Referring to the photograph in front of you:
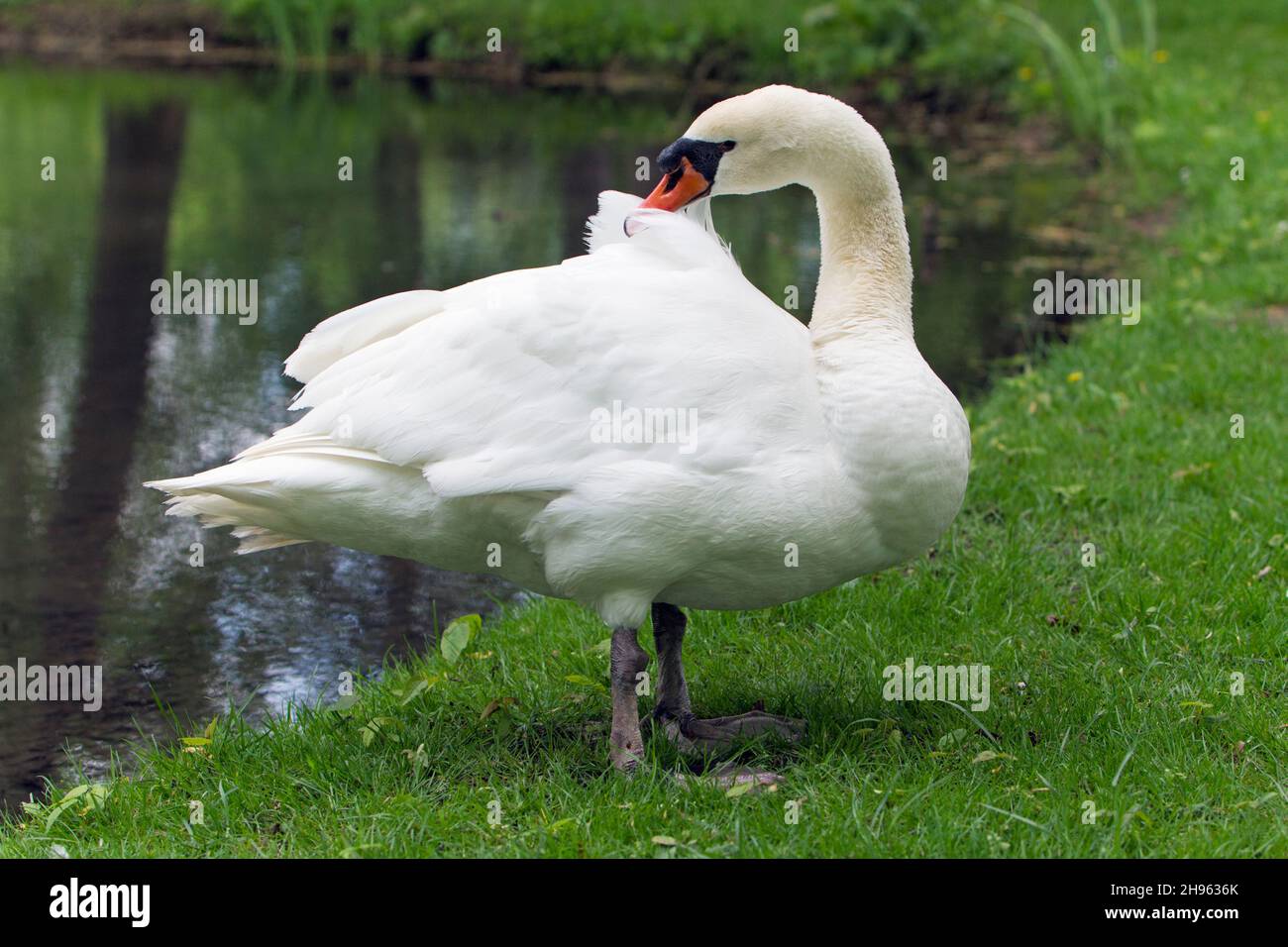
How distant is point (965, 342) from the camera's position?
829 centimetres

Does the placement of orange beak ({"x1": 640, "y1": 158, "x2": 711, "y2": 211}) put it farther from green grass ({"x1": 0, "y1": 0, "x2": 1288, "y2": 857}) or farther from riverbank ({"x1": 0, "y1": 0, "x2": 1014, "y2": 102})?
riverbank ({"x1": 0, "y1": 0, "x2": 1014, "y2": 102})

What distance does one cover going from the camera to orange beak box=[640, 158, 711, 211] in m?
3.87

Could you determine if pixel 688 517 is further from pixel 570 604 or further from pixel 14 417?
pixel 14 417

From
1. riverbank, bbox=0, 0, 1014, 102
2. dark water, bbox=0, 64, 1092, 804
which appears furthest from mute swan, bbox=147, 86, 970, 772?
riverbank, bbox=0, 0, 1014, 102

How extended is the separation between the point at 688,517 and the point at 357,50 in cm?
1741

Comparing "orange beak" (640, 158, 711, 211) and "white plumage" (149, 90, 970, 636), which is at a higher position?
"orange beak" (640, 158, 711, 211)

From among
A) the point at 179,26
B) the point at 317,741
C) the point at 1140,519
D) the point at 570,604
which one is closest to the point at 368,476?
the point at 317,741

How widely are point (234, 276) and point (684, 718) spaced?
639 centimetres

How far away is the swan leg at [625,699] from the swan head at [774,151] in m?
1.10

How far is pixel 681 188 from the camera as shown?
3.88 m

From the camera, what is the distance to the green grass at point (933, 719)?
3.34m

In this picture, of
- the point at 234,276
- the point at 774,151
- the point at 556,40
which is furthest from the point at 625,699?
the point at 556,40

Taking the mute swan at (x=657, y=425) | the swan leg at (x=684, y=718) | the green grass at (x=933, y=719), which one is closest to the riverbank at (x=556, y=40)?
the green grass at (x=933, y=719)

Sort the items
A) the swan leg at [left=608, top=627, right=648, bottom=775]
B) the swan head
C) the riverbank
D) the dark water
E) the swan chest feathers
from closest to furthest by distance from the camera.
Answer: the swan chest feathers, the swan leg at [left=608, top=627, right=648, bottom=775], the swan head, the dark water, the riverbank
